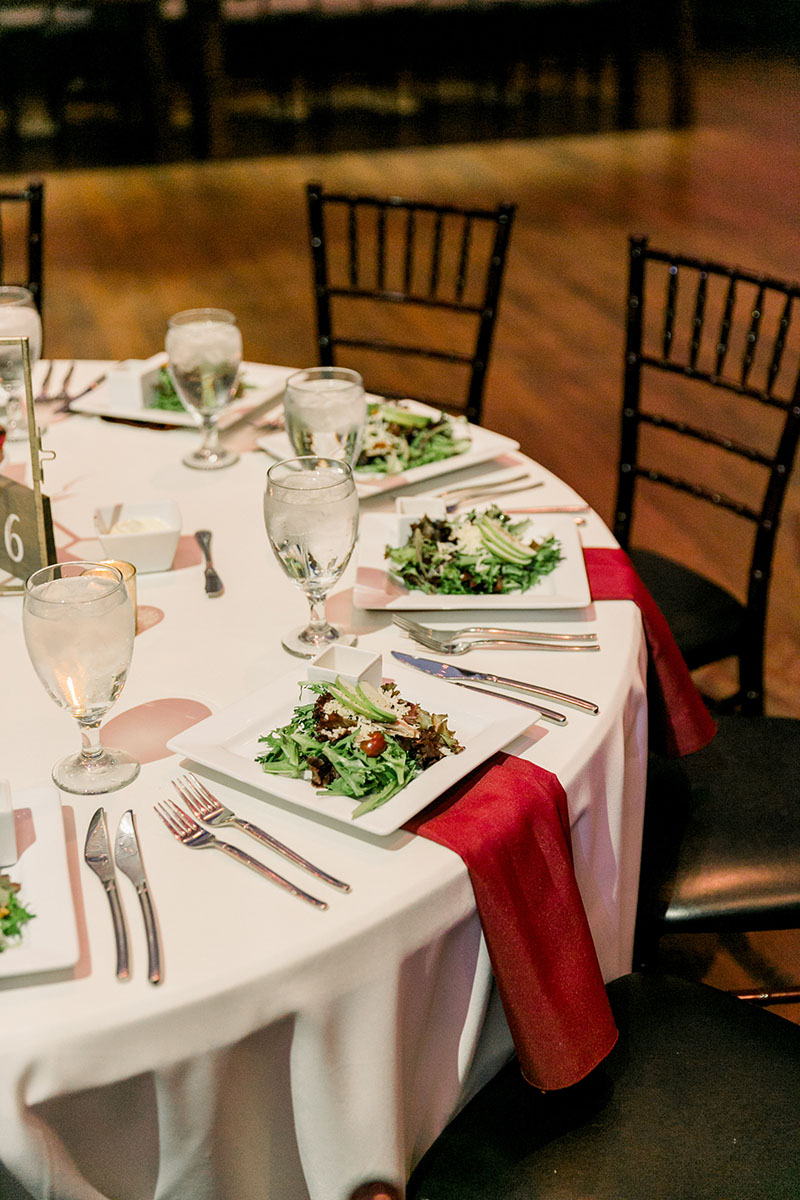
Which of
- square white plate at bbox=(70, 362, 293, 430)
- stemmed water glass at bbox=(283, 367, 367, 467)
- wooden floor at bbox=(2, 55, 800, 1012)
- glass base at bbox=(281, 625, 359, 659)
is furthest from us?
wooden floor at bbox=(2, 55, 800, 1012)

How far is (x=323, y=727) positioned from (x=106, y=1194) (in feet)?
1.42

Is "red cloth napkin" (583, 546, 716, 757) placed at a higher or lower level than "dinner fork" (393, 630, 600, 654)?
lower

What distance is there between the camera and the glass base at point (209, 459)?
73.5 inches

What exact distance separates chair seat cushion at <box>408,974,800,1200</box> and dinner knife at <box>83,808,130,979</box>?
0.40 m

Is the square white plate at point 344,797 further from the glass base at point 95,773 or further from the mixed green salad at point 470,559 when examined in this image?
the mixed green salad at point 470,559

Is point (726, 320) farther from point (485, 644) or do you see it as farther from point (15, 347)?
point (15, 347)

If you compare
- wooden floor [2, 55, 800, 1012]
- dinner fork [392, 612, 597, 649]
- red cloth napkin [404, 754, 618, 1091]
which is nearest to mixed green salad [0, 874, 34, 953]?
red cloth napkin [404, 754, 618, 1091]

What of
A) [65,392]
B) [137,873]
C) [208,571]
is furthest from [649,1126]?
[65,392]

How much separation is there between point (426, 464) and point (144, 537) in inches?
20.0

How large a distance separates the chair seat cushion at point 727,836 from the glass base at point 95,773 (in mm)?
728

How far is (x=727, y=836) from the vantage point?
62.2 inches

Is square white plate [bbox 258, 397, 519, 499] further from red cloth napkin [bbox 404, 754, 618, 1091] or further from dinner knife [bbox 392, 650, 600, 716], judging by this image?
red cloth napkin [bbox 404, 754, 618, 1091]

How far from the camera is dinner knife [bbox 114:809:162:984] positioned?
0.91 metres

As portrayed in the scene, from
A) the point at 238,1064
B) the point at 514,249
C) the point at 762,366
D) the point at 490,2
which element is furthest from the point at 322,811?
the point at 490,2
